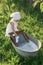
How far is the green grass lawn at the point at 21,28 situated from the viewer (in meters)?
5.84

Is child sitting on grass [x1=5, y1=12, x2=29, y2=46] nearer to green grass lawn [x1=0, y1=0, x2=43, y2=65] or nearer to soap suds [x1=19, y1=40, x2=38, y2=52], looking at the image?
soap suds [x1=19, y1=40, x2=38, y2=52]

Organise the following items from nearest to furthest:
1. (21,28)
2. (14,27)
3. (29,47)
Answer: (29,47) → (14,27) → (21,28)

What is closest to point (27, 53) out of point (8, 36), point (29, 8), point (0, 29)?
point (8, 36)

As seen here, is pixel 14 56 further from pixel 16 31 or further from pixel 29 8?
pixel 29 8

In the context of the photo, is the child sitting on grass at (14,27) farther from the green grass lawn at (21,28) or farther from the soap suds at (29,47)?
the green grass lawn at (21,28)

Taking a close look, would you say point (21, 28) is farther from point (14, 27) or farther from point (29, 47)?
point (29, 47)

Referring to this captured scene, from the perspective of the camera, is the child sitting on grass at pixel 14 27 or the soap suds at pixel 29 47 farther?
the child sitting on grass at pixel 14 27

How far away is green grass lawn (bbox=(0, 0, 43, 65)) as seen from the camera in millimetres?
5842

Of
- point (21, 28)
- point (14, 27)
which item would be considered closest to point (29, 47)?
point (14, 27)

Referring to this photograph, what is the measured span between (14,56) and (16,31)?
619mm

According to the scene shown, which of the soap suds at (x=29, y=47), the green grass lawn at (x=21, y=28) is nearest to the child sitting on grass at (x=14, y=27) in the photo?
the soap suds at (x=29, y=47)

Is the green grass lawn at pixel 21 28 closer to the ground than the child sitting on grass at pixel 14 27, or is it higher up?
closer to the ground

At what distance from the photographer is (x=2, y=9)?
8.06m

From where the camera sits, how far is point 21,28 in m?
7.04
